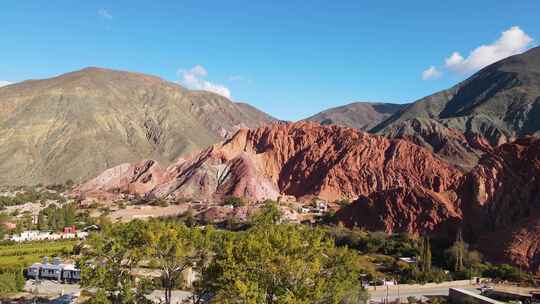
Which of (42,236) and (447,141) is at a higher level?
(447,141)

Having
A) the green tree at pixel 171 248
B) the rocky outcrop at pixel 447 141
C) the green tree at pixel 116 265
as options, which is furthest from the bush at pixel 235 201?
the green tree at pixel 116 265

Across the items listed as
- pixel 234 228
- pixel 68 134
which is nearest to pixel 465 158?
pixel 234 228

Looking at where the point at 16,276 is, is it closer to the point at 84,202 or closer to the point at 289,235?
the point at 289,235

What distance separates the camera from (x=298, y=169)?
96938mm

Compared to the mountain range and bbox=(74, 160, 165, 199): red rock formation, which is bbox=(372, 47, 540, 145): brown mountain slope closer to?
the mountain range

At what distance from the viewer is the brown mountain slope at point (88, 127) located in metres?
132

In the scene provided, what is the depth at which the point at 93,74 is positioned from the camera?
19512 cm

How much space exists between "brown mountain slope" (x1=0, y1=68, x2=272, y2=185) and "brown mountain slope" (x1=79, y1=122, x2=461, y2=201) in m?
36.3

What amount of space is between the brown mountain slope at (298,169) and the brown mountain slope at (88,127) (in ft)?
119

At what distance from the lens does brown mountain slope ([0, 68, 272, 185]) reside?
132125 mm

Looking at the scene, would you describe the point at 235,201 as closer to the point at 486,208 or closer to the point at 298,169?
the point at 298,169

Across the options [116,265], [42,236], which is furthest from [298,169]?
[116,265]

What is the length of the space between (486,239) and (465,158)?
5903 centimetres

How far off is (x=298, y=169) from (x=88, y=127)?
80.4 meters
